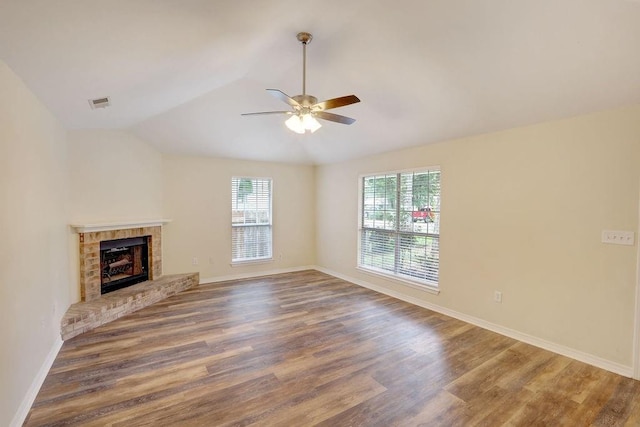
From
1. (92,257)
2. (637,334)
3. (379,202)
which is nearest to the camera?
(637,334)

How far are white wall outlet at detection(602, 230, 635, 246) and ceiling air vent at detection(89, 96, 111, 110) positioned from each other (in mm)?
4983

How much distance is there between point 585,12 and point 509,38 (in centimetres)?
45

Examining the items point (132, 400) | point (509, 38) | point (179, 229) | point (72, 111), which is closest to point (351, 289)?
point (179, 229)

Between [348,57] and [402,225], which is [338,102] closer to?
[348,57]

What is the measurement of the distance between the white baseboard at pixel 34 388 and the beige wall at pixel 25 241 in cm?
3

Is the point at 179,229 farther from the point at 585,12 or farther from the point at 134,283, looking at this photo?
the point at 585,12

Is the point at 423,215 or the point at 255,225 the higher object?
the point at 423,215

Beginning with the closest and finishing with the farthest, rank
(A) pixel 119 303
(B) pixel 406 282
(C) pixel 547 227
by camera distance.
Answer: (C) pixel 547 227
(A) pixel 119 303
(B) pixel 406 282

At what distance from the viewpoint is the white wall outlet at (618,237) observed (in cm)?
271

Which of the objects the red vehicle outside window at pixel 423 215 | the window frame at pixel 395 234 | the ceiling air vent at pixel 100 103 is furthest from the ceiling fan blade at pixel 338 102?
the red vehicle outside window at pixel 423 215

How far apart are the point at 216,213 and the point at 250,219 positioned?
720 millimetres

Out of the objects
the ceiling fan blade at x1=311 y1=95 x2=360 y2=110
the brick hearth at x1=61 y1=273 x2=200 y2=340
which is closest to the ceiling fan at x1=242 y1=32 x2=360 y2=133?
the ceiling fan blade at x1=311 y1=95 x2=360 y2=110

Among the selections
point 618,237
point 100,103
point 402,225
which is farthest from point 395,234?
point 100,103

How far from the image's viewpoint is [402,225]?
16.2 ft
